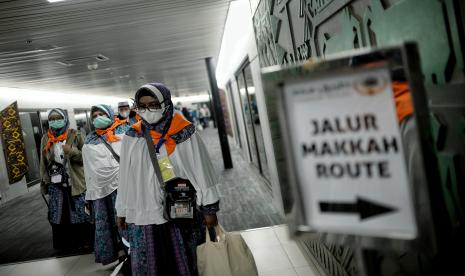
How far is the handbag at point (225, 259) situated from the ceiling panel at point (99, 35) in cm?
280

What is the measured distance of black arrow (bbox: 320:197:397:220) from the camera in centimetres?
74

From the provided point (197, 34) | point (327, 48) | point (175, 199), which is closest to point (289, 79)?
point (327, 48)

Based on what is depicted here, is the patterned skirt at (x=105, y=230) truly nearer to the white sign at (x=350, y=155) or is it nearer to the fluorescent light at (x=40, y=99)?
the white sign at (x=350, y=155)

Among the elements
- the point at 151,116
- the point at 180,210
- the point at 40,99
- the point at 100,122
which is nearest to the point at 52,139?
the point at 100,122

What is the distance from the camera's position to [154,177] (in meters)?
2.11

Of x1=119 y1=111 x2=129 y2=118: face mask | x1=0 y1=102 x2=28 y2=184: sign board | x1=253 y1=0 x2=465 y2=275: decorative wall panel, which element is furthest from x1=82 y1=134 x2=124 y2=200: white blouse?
x1=0 y1=102 x2=28 y2=184: sign board

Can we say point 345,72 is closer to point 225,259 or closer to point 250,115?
point 225,259

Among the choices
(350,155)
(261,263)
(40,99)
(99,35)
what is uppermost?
(40,99)

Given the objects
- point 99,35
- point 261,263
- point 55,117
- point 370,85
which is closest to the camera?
point 370,85

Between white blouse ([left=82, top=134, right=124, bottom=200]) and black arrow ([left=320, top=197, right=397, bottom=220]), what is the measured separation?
9.52 feet

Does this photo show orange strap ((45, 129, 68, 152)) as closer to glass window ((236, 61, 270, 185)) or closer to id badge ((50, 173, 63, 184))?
id badge ((50, 173, 63, 184))

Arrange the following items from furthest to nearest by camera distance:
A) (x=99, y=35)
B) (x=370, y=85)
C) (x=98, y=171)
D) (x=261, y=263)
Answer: (x=99, y=35) → (x=98, y=171) → (x=261, y=263) → (x=370, y=85)

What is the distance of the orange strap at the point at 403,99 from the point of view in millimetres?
699

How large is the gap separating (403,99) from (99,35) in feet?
15.5
